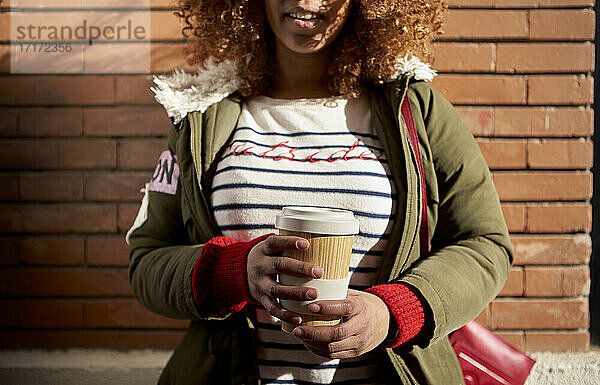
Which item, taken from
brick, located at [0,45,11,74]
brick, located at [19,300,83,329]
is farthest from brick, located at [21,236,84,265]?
brick, located at [0,45,11,74]

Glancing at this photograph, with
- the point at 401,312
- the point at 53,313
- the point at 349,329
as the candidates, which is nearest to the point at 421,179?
the point at 401,312

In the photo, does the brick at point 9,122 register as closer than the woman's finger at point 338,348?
No

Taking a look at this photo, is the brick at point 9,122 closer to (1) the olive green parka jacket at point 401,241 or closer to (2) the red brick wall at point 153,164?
(2) the red brick wall at point 153,164

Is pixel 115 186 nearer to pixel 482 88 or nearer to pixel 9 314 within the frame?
pixel 9 314

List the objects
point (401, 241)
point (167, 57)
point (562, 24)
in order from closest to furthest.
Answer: point (401, 241) → point (562, 24) → point (167, 57)

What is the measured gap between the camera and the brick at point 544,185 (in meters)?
1.96

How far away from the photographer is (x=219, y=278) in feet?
3.82

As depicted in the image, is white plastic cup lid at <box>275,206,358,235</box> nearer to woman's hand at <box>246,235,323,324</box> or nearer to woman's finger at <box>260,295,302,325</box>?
woman's hand at <box>246,235,323,324</box>

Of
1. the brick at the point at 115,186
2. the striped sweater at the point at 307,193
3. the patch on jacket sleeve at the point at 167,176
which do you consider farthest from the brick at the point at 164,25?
the striped sweater at the point at 307,193

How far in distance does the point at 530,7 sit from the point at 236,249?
1569 mm

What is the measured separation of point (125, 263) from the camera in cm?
208

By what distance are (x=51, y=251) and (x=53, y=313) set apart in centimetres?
26

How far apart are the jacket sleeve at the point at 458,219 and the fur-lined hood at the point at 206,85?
0.06 m

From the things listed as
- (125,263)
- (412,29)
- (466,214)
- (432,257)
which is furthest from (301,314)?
(125,263)
